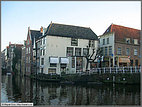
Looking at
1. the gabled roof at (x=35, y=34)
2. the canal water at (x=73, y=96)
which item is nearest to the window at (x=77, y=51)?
the gabled roof at (x=35, y=34)

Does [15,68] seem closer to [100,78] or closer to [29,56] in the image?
[29,56]

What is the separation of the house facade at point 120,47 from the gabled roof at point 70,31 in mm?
4027

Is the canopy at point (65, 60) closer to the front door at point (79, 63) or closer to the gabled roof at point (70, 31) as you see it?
the front door at point (79, 63)

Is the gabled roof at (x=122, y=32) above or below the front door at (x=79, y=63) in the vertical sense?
above

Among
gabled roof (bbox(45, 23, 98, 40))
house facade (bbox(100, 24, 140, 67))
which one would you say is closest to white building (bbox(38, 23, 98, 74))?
gabled roof (bbox(45, 23, 98, 40))

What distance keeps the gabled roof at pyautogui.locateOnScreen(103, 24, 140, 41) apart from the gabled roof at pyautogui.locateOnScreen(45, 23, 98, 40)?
516cm

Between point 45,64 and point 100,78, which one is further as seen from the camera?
point 45,64

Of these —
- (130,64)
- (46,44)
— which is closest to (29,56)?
(46,44)

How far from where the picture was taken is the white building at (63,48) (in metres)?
38.4

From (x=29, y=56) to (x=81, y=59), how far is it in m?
18.2

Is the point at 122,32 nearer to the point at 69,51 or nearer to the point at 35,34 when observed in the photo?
the point at 69,51

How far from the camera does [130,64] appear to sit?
131 ft

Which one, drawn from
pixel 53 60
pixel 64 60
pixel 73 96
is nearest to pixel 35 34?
pixel 53 60

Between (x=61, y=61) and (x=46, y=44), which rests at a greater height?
(x=46, y=44)
